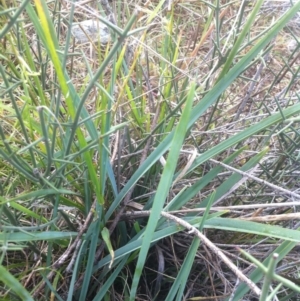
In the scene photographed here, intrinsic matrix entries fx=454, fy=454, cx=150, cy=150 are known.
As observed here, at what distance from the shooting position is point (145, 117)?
816mm

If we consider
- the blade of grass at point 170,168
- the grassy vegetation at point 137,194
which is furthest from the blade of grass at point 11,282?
the blade of grass at point 170,168

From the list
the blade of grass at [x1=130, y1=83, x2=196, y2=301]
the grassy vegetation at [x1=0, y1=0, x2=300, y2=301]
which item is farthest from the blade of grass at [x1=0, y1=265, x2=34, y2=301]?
the blade of grass at [x1=130, y1=83, x2=196, y2=301]

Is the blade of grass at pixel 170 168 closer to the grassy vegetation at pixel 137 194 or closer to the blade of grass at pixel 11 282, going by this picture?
the grassy vegetation at pixel 137 194

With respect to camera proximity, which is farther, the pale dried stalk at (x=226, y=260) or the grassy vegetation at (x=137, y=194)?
the grassy vegetation at (x=137, y=194)

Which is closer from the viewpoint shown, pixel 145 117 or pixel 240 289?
pixel 240 289

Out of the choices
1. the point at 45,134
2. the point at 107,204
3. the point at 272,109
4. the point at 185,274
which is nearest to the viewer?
the point at 45,134

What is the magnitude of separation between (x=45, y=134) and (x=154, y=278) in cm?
40

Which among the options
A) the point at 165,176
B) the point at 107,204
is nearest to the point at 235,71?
the point at 165,176

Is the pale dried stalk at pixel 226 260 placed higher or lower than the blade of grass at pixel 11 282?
higher

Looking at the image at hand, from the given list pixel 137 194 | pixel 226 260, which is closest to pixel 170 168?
pixel 226 260

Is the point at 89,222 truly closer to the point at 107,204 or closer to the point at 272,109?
the point at 107,204

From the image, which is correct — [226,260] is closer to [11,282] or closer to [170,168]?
[170,168]

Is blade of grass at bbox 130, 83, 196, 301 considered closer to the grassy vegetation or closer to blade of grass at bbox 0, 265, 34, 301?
the grassy vegetation

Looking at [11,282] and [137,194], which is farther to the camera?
[137,194]
